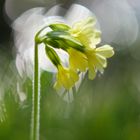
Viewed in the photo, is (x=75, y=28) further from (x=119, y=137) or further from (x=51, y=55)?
(x=119, y=137)

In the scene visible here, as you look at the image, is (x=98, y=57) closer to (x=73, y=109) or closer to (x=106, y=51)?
(x=106, y=51)

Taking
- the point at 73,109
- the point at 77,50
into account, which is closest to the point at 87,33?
the point at 77,50

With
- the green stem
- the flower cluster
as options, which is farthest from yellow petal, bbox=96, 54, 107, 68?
the green stem

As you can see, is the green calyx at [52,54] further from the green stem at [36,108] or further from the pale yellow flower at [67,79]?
the green stem at [36,108]

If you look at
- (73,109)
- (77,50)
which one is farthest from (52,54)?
(73,109)

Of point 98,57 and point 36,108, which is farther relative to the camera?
point 98,57

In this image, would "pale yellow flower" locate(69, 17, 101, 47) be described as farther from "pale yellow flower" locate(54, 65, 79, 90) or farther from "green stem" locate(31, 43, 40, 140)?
"green stem" locate(31, 43, 40, 140)

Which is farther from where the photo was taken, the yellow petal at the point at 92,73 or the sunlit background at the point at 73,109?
the yellow petal at the point at 92,73

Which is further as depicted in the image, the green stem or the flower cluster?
the flower cluster

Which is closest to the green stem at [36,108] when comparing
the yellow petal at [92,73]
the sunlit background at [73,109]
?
the sunlit background at [73,109]
